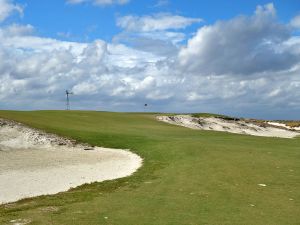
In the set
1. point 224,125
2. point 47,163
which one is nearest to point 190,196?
point 47,163

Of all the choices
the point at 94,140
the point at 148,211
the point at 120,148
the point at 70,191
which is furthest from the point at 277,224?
the point at 94,140

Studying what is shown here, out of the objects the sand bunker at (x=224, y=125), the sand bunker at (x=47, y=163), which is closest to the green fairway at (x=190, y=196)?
the sand bunker at (x=47, y=163)

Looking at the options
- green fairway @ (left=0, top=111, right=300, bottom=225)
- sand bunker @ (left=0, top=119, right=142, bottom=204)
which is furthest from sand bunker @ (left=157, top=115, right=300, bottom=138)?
green fairway @ (left=0, top=111, right=300, bottom=225)

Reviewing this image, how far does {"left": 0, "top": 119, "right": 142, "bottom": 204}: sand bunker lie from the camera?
76.9 ft

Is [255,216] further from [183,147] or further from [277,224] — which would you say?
[183,147]

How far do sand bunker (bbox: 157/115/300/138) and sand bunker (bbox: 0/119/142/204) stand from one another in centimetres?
3741

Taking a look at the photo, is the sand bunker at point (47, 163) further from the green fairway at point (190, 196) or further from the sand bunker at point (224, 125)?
the sand bunker at point (224, 125)

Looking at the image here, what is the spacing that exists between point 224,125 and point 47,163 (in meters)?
60.0

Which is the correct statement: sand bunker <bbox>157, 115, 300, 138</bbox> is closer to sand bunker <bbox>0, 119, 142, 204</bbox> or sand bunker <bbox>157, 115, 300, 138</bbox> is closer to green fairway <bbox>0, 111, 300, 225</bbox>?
sand bunker <bbox>0, 119, 142, 204</bbox>

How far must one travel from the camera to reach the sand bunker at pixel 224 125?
80250mm

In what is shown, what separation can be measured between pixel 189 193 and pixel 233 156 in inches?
480

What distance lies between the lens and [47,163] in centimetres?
3300

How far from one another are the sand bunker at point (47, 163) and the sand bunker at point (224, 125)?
123 feet

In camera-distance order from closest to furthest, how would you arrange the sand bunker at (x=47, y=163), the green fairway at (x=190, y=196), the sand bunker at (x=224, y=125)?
1. the green fairway at (x=190, y=196)
2. the sand bunker at (x=47, y=163)
3. the sand bunker at (x=224, y=125)
